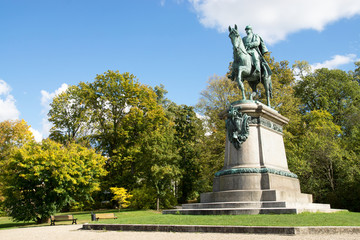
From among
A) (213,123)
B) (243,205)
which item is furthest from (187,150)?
(243,205)

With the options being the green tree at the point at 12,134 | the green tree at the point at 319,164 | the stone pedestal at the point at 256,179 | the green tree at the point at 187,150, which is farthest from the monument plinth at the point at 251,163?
the green tree at the point at 12,134

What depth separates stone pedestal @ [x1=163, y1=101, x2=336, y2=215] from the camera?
11.1 metres

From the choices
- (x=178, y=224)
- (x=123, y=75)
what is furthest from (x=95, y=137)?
(x=178, y=224)

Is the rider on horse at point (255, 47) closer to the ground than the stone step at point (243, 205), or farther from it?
farther from it

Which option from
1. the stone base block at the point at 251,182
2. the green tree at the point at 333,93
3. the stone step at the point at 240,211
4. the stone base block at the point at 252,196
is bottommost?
the stone step at the point at 240,211

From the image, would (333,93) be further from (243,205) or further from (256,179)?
(243,205)

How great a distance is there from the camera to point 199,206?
487 inches

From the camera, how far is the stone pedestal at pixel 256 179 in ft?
36.5

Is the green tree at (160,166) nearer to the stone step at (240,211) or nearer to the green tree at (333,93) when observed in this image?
the green tree at (333,93)

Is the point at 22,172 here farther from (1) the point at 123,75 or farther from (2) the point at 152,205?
(1) the point at 123,75

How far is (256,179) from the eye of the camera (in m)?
12.3

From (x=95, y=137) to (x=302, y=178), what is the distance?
70.8 ft

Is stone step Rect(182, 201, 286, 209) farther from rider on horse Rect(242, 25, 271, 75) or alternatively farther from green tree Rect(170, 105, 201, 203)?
green tree Rect(170, 105, 201, 203)

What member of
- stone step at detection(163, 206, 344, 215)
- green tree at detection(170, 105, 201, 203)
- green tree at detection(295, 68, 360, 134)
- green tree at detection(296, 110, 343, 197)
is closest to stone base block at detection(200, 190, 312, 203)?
stone step at detection(163, 206, 344, 215)
